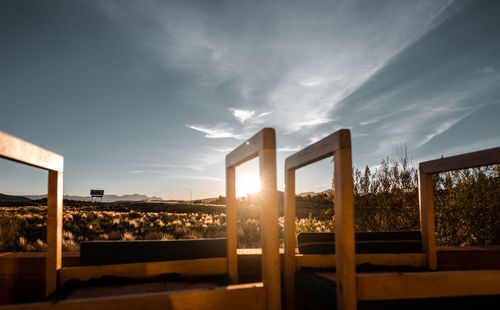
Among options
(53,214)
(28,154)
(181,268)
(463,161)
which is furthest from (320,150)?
(53,214)

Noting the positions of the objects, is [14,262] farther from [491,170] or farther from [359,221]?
[491,170]

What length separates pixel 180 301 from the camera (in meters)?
1.70

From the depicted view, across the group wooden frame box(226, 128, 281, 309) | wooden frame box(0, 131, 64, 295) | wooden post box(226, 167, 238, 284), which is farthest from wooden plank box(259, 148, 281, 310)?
wooden frame box(0, 131, 64, 295)

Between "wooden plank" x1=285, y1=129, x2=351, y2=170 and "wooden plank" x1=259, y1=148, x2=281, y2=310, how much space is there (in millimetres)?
457

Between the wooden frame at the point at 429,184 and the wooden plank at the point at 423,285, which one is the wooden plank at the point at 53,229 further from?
the wooden frame at the point at 429,184

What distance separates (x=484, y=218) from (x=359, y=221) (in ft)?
Answer: 7.89

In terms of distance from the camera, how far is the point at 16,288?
3.29 m

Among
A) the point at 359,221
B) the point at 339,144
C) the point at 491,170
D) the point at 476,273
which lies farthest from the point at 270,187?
the point at 491,170

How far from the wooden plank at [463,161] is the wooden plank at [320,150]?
5.36 ft

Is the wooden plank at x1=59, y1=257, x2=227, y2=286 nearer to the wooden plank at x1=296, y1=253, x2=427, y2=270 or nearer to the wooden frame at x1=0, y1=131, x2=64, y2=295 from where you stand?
the wooden frame at x1=0, y1=131, x2=64, y2=295

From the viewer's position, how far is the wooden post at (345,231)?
77.6 inches

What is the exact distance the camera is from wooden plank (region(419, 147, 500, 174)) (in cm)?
300

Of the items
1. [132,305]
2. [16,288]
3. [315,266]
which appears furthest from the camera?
[16,288]

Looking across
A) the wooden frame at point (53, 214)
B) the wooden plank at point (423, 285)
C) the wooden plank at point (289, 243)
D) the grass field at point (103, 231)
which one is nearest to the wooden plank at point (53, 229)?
the wooden frame at point (53, 214)
